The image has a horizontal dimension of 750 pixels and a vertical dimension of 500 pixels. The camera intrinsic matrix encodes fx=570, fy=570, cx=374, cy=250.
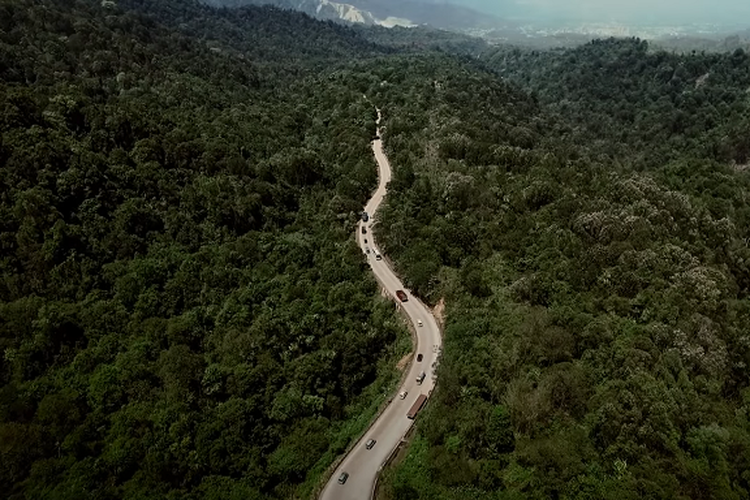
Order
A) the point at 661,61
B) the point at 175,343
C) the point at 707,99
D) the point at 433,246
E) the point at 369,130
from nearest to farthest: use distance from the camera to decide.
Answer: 1. the point at 175,343
2. the point at 433,246
3. the point at 369,130
4. the point at 707,99
5. the point at 661,61

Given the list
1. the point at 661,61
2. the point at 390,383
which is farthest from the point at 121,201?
the point at 661,61

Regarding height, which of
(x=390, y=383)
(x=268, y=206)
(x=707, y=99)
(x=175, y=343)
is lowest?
(x=175, y=343)

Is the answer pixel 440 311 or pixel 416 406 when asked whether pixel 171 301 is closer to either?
pixel 440 311

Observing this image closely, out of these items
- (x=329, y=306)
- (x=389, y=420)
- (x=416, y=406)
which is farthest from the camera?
(x=329, y=306)

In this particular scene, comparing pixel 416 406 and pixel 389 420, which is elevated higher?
pixel 416 406

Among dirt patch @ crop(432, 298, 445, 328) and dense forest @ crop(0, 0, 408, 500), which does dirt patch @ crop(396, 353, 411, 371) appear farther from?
dirt patch @ crop(432, 298, 445, 328)

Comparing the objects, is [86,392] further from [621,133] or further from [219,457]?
[621,133]

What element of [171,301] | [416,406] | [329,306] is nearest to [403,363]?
[416,406]

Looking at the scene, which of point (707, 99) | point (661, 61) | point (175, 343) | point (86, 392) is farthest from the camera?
point (661, 61)
